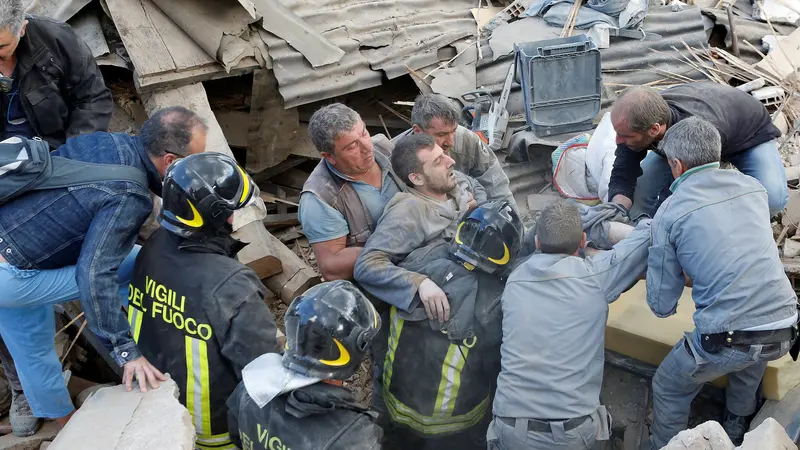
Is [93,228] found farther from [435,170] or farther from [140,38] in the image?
[140,38]

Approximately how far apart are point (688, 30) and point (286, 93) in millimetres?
3766

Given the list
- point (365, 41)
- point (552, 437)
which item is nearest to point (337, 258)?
point (552, 437)

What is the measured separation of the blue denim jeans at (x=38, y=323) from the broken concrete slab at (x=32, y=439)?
218 millimetres

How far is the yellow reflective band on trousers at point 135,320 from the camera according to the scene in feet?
9.70

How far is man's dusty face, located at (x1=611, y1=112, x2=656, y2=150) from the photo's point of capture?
3949 millimetres

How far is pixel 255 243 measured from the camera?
4.76 metres

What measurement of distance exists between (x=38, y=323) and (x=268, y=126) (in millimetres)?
2732

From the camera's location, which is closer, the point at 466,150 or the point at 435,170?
the point at 435,170

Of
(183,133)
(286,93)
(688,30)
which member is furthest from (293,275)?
(688,30)

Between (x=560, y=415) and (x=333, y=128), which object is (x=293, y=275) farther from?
(x=560, y=415)

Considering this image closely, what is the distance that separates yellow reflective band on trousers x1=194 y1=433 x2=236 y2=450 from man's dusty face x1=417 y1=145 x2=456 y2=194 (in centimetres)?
159

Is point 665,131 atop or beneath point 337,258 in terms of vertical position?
atop

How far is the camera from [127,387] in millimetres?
2906

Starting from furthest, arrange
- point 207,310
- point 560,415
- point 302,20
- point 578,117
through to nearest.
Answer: point 302,20 < point 578,117 < point 560,415 < point 207,310
